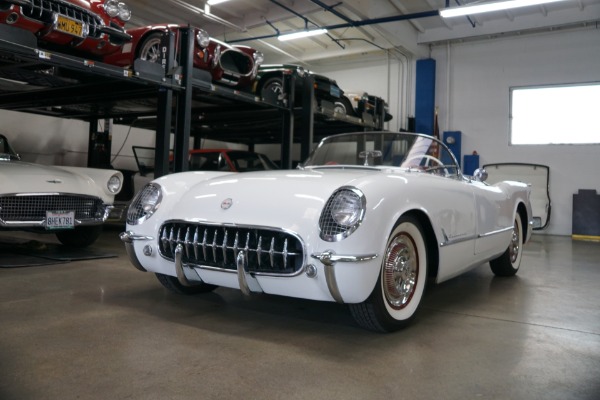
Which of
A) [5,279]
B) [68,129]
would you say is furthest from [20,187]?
[68,129]

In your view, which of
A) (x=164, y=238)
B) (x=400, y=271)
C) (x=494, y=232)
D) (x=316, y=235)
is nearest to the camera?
(x=316, y=235)

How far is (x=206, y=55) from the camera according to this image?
569 centimetres

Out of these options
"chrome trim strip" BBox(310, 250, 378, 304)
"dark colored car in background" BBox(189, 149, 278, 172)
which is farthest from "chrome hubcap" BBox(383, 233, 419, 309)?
"dark colored car in background" BBox(189, 149, 278, 172)

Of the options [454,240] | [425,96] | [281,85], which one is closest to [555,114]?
[425,96]

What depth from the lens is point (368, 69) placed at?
13711 mm

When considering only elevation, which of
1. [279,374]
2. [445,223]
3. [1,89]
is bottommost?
[279,374]

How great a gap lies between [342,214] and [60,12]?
338cm

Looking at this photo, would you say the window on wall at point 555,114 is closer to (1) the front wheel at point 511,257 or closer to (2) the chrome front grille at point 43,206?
(1) the front wheel at point 511,257

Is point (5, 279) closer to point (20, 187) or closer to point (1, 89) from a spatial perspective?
point (20, 187)

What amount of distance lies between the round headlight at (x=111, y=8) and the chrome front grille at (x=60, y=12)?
238 millimetres

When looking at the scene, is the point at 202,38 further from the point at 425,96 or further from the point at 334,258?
the point at 425,96

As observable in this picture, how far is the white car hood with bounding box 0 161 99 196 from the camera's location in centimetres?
411

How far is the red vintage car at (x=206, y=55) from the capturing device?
5.27 meters

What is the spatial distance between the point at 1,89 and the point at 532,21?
10720 millimetres
